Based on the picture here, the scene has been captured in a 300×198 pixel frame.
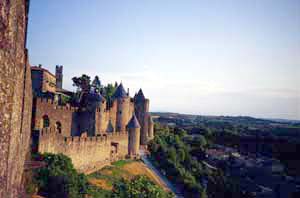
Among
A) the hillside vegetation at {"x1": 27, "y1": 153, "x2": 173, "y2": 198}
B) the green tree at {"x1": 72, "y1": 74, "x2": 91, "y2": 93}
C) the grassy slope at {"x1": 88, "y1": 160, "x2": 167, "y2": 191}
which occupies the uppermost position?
the green tree at {"x1": 72, "y1": 74, "x2": 91, "y2": 93}

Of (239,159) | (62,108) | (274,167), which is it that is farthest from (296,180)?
(62,108)

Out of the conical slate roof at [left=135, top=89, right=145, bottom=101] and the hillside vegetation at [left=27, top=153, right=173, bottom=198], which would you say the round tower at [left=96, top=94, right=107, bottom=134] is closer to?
the conical slate roof at [left=135, top=89, right=145, bottom=101]

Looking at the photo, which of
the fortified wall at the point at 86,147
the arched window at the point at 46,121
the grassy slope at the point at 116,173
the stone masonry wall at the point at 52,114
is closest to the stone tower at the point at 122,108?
the fortified wall at the point at 86,147

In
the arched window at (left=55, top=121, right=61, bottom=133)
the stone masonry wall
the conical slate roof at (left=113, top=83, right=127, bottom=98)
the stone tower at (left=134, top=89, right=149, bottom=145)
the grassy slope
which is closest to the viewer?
the stone masonry wall

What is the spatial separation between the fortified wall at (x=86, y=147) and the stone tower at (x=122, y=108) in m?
3.02

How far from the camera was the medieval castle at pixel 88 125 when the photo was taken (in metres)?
21.7

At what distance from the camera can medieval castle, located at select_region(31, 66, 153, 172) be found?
21.7 m

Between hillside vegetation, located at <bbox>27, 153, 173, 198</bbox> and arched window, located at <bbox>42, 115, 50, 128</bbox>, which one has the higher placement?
arched window, located at <bbox>42, 115, 50, 128</bbox>

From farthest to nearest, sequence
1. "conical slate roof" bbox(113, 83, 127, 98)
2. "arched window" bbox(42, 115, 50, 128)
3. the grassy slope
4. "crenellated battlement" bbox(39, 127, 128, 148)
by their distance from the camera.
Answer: "conical slate roof" bbox(113, 83, 127, 98) → "arched window" bbox(42, 115, 50, 128) → the grassy slope → "crenellated battlement" bbox(39, 127, 128, 148)

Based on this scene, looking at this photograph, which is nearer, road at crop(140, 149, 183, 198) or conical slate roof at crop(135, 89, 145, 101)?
road at crop(140, 149, 183, 198)

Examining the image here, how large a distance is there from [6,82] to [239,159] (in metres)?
71.2

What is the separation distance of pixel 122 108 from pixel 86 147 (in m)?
13.0

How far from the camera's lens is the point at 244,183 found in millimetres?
57938

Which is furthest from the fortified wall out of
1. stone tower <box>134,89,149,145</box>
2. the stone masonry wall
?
stone tower <box>134,89,149,145</box>
